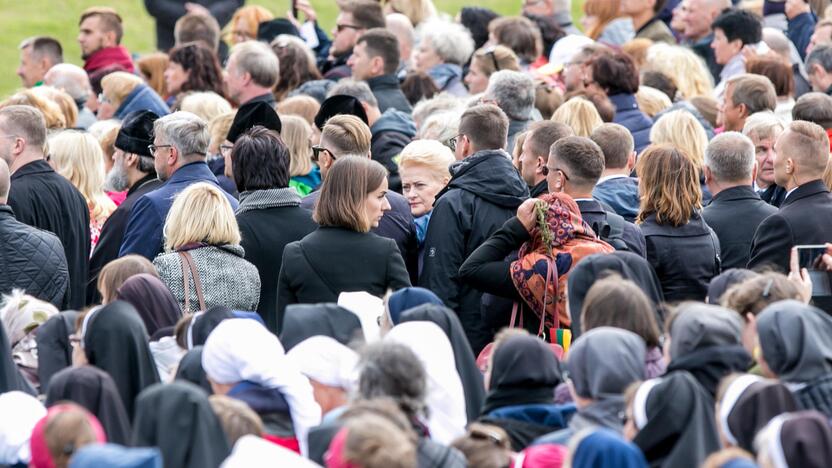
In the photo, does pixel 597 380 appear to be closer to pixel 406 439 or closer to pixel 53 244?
pixel 406 439

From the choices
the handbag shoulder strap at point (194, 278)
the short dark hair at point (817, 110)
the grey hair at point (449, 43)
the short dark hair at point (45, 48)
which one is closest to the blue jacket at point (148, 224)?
the handbag shoulder strap at point (194, 278)

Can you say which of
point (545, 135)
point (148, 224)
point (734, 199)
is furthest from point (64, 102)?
point (734, 199)

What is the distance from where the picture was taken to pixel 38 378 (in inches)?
274

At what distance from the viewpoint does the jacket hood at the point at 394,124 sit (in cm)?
1066

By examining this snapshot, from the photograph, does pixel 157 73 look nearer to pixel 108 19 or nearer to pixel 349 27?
pixel 108 19

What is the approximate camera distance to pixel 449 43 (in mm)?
13359

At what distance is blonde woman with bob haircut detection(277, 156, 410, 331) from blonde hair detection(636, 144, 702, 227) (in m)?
1.48

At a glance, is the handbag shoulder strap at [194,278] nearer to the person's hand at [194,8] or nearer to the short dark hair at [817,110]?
the short dark hair at [817,110]

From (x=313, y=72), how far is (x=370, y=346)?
8.08 meters

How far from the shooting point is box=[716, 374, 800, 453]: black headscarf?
5.29 metres

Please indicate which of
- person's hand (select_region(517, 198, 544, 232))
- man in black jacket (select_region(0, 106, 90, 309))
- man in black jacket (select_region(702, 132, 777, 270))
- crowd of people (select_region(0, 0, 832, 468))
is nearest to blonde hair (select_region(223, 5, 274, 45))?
crowd of people (select_region(0, 0, 832, 468))

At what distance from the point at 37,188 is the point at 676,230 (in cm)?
372

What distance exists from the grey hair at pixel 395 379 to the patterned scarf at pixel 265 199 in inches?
111

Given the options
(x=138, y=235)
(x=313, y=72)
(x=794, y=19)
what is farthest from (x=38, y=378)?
(x=794, y=19)
